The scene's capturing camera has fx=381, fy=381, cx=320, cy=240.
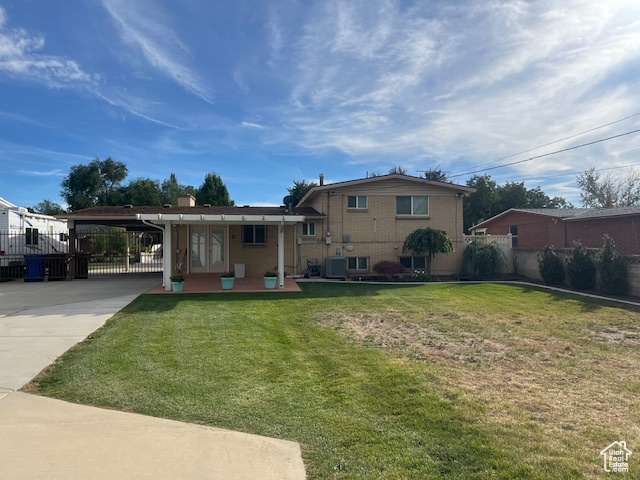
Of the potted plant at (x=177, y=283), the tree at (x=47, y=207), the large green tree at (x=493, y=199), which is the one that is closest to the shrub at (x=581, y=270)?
the potted plant at (x=177, y=283)

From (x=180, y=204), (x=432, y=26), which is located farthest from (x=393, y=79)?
(x=180, y=204)

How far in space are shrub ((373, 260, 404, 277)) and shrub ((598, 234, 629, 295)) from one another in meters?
6.74

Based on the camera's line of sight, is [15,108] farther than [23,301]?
Yes

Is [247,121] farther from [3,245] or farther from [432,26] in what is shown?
[3,245]

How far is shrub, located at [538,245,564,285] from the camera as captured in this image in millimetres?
14305

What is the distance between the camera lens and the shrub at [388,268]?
1577cm

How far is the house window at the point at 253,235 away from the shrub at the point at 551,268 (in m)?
11.3

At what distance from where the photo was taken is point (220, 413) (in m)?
3.73

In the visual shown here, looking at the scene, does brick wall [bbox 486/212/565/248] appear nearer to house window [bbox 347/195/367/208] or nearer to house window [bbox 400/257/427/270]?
house window [bbox 400/257/427/270]

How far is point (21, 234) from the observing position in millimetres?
18234

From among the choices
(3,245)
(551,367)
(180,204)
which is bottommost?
(551,367)

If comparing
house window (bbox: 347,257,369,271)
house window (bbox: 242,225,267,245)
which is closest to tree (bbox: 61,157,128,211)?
house window (bbox: 242,225,267,245)

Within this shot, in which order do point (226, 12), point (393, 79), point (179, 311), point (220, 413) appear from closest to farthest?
1. point (220, 413)
2. point (179, 311)
3. point (226, 12)
4. point (393, 79)

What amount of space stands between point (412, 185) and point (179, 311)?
1138 centimetres
